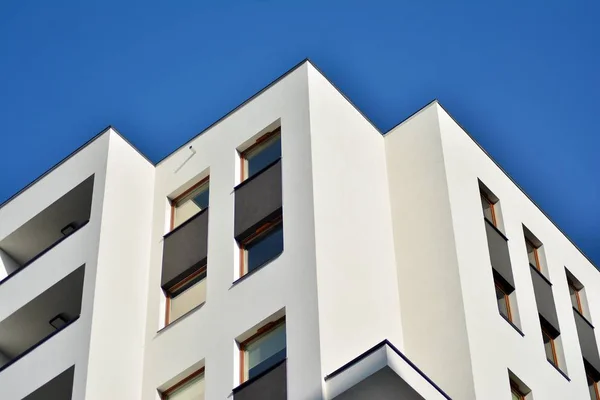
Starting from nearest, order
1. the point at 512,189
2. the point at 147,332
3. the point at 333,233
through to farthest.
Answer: the point at 333,233
the point at 147,332
the point at 512,189

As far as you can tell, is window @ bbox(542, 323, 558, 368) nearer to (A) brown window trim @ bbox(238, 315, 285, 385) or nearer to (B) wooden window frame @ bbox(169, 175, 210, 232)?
(A) brown window trim @ bbox(238, 315, 285, 385)

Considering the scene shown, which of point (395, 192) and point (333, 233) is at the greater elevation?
point (395, 192)

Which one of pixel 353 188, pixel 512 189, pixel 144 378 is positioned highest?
pixel 512 189

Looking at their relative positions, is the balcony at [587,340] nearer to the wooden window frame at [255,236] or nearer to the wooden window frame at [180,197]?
the wooden window frame at [255,236]

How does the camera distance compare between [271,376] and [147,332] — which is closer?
[271,376]

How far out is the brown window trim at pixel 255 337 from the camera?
26750mm

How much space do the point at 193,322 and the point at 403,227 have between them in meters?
5.81

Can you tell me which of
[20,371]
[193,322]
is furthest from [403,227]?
[20,371]

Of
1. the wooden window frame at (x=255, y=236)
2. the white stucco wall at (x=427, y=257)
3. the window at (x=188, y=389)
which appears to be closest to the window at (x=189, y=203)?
Answer: the wooden window frame at (x=255, y=236)

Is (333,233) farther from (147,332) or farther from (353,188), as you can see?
(147,332)

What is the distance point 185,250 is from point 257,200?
2.39 metres

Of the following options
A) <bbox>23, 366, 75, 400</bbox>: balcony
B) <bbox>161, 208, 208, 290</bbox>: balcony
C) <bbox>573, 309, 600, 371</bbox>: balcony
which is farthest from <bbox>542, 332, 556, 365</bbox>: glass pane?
<bbox>23, 366, 75, 400</bbox>: balcony

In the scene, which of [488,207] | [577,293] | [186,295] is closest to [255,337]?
[186,295]

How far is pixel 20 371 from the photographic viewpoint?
29.8m
